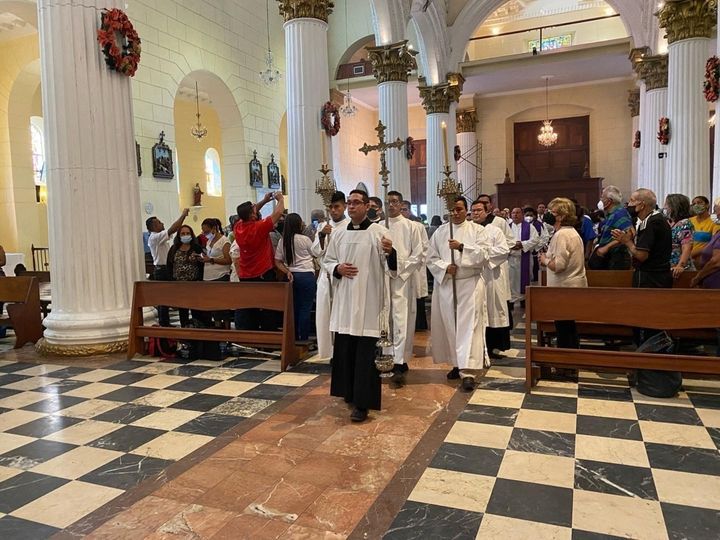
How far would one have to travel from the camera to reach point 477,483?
3.02 meters

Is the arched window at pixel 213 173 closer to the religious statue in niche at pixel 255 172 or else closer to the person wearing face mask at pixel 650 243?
the religious statue in niche at pixel 255 172

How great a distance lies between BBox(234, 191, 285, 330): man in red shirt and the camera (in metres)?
6.03

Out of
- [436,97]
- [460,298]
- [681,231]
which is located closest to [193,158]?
[436,97]

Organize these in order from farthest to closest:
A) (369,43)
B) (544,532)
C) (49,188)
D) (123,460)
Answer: (369,43) → (49,188) → (123,460) → (544,532)

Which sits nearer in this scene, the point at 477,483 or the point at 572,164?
the point at 477,483

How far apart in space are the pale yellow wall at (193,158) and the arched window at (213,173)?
0.66ft

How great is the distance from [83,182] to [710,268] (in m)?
6.40

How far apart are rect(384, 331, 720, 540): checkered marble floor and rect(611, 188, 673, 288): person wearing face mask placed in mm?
975

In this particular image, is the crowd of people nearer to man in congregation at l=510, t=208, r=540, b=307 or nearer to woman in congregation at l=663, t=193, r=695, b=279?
woman in congregation at l=663, t=193, r=695, b=279

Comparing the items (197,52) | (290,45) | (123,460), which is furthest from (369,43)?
(123,460)

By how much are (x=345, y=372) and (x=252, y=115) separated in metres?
14.2

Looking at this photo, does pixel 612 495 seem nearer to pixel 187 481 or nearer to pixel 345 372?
pixel 345 372

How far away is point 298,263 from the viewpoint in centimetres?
634

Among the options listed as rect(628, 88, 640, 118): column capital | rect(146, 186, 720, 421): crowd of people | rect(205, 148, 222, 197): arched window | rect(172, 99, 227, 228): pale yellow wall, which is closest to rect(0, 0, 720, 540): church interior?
rect(146, 186, 720, 421): crowd of people
